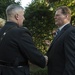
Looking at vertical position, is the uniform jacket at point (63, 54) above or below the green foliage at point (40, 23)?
above

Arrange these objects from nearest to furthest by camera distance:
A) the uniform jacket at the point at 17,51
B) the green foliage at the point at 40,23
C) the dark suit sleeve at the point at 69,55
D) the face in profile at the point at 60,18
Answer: the uniform jacket at the point at 17,51 → the dark suit sleeve at the point at 69,55 → the face in profile at the point at 60,18 → the green foliage at the point at 40,23

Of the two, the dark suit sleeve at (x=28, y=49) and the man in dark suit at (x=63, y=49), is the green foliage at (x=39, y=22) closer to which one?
the man in dark suit at (x=63, y=49)

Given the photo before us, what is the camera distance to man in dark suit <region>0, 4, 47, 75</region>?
16.3ft

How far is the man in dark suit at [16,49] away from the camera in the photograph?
195 inches

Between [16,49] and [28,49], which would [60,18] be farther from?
[16,49]

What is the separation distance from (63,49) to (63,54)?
88mm

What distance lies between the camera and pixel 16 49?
4.96 meters

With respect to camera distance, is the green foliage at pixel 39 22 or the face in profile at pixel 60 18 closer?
the face in profile at pixel 60 18

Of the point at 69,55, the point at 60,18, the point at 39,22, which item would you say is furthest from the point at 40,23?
the point at 69,55

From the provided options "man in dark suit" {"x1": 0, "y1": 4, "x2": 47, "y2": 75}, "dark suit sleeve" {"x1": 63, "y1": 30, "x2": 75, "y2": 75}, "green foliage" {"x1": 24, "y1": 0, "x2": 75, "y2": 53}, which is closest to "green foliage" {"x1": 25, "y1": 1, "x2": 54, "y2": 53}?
"green foliage" {"x1": 24, "y1": 0, "x2": 75, "y2": 53}

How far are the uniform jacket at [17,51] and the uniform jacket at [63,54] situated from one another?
17.9 inches

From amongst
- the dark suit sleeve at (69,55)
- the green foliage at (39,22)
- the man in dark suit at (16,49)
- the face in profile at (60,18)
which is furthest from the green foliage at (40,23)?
the man in dark suit at (16,49)

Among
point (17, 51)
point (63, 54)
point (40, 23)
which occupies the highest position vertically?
point (17, 51)

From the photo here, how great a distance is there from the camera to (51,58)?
218 inches
